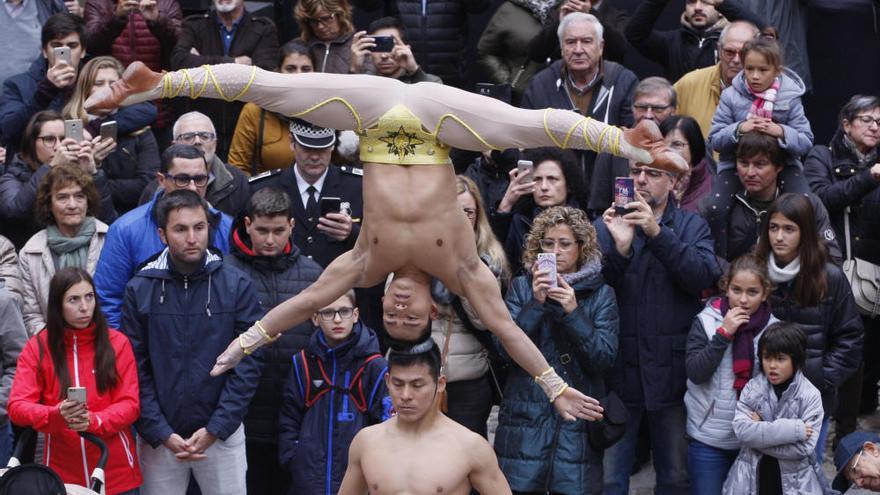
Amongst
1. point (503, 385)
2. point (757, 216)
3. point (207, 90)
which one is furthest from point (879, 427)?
point (207, 90)

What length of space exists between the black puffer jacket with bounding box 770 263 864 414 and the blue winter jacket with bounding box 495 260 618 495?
106 cm

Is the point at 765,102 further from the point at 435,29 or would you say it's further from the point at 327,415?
the point at 327,415

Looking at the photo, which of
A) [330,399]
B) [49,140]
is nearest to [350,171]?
[330,399]

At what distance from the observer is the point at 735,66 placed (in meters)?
11.0

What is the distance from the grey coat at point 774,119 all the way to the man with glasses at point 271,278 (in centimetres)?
272

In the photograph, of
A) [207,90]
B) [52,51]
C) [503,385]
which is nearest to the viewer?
[207,90]

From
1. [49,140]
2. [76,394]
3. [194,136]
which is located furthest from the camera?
[49,140]

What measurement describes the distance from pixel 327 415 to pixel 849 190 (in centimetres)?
374

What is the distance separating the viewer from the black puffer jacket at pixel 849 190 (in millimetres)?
10570

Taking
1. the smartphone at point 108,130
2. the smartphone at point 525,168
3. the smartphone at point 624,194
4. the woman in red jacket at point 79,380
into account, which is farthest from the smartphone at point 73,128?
the smartphone at point 624,194

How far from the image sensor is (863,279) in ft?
35.2

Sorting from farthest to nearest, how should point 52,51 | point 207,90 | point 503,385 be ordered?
point 52,51, point 503,385, point 207,90

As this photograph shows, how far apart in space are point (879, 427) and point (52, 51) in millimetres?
6238

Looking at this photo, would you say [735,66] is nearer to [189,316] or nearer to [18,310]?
[189,316]
